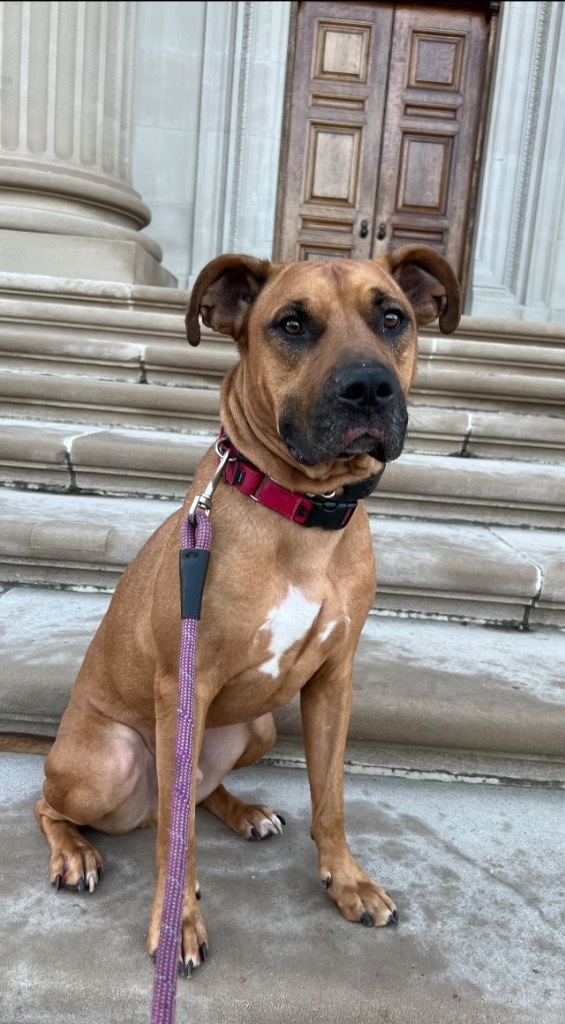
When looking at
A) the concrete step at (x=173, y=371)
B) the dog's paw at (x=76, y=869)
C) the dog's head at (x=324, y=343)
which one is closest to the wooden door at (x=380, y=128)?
the concrete step at (x=173, y=371)

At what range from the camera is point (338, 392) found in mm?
1493

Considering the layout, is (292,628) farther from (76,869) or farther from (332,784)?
(76,869)

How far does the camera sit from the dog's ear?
6.02ft

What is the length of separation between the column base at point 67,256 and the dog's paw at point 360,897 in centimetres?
407

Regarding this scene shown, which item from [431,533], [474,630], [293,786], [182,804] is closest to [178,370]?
[431,533]

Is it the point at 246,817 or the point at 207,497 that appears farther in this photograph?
the point at 246,817

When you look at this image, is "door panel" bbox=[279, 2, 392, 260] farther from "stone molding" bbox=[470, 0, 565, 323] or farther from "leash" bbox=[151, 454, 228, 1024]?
"leash" bbox=[151, 454, 228, 1024]

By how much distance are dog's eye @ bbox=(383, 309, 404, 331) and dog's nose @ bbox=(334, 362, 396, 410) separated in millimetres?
270

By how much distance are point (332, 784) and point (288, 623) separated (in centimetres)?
46

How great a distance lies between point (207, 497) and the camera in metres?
1.58

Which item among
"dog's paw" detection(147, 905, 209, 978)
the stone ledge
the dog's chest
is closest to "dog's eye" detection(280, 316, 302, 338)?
the dog's chest

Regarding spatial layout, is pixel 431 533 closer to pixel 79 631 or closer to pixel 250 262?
pixel 79 631

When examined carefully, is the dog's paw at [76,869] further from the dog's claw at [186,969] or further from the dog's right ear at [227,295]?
the dog's right ear at [227,295]

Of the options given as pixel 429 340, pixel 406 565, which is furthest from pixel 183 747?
pixel 429 340
